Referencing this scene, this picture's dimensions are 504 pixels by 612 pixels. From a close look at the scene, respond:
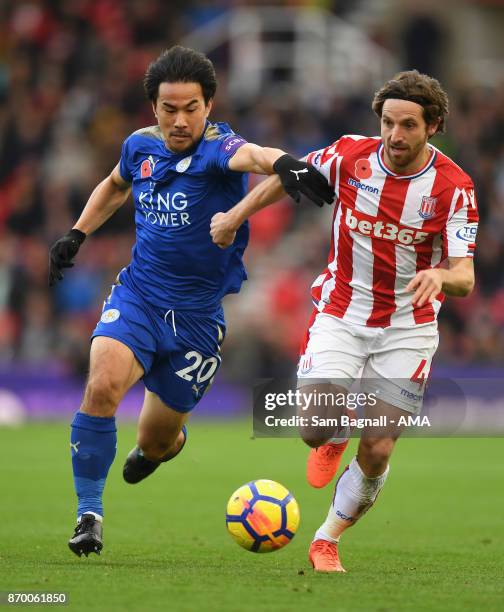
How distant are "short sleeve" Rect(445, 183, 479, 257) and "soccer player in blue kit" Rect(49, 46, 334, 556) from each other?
0.67 metres

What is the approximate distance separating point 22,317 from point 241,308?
10.2 ft

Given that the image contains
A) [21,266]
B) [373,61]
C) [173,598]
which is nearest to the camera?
[173,598]

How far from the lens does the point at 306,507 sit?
34.9ft

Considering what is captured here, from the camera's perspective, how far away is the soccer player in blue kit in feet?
23.7

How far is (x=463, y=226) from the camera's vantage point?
718 centimetres

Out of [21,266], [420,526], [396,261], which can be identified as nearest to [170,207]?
[396,261]

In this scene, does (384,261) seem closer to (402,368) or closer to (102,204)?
(402,368)

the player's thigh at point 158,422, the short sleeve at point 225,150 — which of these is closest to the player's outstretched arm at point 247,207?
the short sleeve at point 225,150

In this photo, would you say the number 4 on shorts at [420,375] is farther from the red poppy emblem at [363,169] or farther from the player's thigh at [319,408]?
the red poppy emblem at [363,169]

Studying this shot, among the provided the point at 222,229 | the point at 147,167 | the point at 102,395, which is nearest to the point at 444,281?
the point at 222,229

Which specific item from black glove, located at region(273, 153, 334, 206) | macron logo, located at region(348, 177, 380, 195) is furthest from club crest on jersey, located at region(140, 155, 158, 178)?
macron logo, located at region(348, 177, 380, 195)

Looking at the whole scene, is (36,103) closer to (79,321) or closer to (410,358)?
(79,321)

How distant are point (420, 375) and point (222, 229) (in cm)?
143

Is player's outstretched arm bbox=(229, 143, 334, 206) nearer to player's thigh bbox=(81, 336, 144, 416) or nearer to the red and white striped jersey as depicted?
the red and white striped jersey
